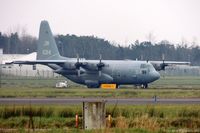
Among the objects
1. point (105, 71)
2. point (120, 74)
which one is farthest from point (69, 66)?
point (120, 74)

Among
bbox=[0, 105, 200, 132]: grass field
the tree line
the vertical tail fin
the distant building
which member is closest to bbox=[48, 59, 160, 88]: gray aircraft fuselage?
the vertical tail fin

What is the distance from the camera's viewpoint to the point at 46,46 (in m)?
75.3

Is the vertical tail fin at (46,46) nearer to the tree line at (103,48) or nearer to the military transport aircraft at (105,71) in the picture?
the military transport aircraft at (105,71)

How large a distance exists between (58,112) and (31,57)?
247 feet

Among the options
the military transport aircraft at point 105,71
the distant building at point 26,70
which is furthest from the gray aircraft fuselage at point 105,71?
the distant building at point 26,70

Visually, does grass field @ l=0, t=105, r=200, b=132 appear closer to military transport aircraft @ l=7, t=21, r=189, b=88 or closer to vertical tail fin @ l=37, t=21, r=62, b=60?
military transport aircraft @ l=7, t=21, r=189, b=88

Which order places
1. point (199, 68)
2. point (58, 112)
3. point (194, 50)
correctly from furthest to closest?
point (194, 50) → point (199, 68) → point (58, 112)

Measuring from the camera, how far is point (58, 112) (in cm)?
3403

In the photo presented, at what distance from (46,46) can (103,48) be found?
229 ft

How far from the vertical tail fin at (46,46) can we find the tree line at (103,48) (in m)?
53.2

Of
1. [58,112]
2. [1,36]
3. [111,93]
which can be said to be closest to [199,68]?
[1,36]

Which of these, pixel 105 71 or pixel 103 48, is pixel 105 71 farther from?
pixel 103 48

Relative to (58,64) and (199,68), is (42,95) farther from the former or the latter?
(199,68)

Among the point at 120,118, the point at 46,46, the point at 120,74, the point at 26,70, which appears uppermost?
the point at 46,46
